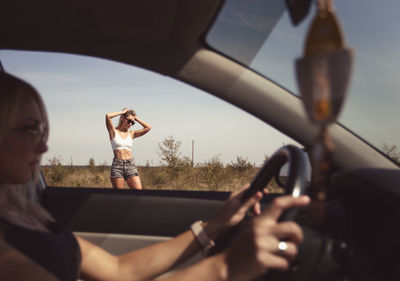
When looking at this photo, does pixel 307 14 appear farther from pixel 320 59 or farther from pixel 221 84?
pixel 221 84

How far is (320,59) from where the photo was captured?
47 centimetres

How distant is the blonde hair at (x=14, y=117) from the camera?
1.35 meters

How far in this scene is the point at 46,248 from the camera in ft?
4.35

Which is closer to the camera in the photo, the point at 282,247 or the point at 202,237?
the point at 282,247

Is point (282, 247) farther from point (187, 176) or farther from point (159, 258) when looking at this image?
point (187, 176)

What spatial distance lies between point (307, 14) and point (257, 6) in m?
1.08

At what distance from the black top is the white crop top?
16.8 feet

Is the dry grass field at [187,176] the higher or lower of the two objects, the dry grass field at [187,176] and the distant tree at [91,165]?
the lower

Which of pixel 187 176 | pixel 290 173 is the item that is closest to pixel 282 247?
pixel 290 173

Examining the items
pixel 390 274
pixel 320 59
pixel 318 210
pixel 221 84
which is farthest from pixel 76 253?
pixel 320 59

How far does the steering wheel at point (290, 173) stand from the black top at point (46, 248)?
2.19ft

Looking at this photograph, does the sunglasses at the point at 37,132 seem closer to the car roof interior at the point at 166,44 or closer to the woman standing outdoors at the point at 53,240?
the woman standing outdoors at the point at 53,240

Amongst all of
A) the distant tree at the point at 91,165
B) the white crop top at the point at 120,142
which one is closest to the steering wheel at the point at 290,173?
the white crop top at the point at 120,142

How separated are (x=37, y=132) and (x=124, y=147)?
17.1 feet
